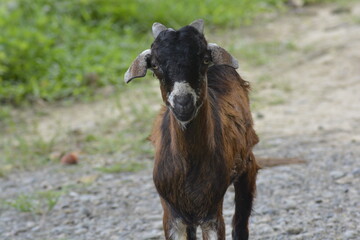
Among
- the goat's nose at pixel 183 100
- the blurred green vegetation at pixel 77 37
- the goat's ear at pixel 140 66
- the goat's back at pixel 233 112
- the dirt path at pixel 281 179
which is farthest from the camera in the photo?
the blurred green vegetation at pixel 77 37

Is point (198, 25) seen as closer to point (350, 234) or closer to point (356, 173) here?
point (350, 234)

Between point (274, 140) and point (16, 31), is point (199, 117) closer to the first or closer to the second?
point (274, 140)

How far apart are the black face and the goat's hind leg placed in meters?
1.18

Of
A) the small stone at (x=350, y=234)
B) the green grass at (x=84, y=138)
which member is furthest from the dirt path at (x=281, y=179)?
the green grass at (x=84, y=138)

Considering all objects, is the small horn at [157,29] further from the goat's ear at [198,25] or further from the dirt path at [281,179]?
the dirt path at [281,179]

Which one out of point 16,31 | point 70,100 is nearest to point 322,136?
point 70,100

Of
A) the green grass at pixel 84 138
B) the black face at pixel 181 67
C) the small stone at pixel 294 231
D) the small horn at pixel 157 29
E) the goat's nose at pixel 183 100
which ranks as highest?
the small horn at pixel 157 29

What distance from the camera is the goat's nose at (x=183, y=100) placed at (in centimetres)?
432

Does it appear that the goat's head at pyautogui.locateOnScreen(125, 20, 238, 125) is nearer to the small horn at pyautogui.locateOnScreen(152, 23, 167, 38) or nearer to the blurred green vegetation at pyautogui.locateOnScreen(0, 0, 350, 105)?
the small horn at pyautogui.locateOnScreen(152, 23, 167, 38)

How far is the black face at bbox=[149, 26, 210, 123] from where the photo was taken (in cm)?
435

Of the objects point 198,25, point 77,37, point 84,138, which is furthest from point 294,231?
point 77,37

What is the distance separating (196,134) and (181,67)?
1.60 ft

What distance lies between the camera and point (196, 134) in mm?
4664

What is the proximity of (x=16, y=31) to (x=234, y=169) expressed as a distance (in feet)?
23.0
